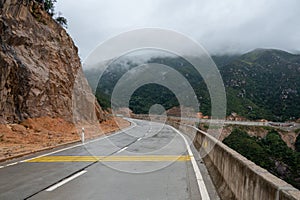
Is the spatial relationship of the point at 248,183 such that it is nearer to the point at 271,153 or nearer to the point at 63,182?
the point at 63,182

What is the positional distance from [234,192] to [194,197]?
119 centimetres

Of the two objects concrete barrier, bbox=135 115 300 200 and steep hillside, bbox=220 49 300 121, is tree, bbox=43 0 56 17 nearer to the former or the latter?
concrete barrier, bbox=135 115 300 200

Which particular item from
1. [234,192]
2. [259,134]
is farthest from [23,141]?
[259,134]

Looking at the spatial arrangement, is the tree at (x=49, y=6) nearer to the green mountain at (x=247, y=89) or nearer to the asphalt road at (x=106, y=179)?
the green mountain at (x=247, y=89)

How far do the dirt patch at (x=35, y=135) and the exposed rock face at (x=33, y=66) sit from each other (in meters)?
0.82

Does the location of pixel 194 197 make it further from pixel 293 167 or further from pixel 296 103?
pixel 296 103

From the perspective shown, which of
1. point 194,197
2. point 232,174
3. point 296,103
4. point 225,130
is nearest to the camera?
point 232,174

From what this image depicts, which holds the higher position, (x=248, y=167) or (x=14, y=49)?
(x=14, y=49)

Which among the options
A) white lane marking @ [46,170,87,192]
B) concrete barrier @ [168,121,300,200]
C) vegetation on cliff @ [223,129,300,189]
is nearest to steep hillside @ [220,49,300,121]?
vegetation on cliff @ [223,129,300,189]

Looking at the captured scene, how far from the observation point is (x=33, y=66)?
26.3 metres

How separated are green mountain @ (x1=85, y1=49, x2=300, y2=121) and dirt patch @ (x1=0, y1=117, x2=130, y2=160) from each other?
28.3m

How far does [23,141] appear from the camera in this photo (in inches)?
731

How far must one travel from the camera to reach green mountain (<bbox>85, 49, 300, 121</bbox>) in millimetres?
69438

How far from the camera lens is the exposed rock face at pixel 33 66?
73.8 feet
